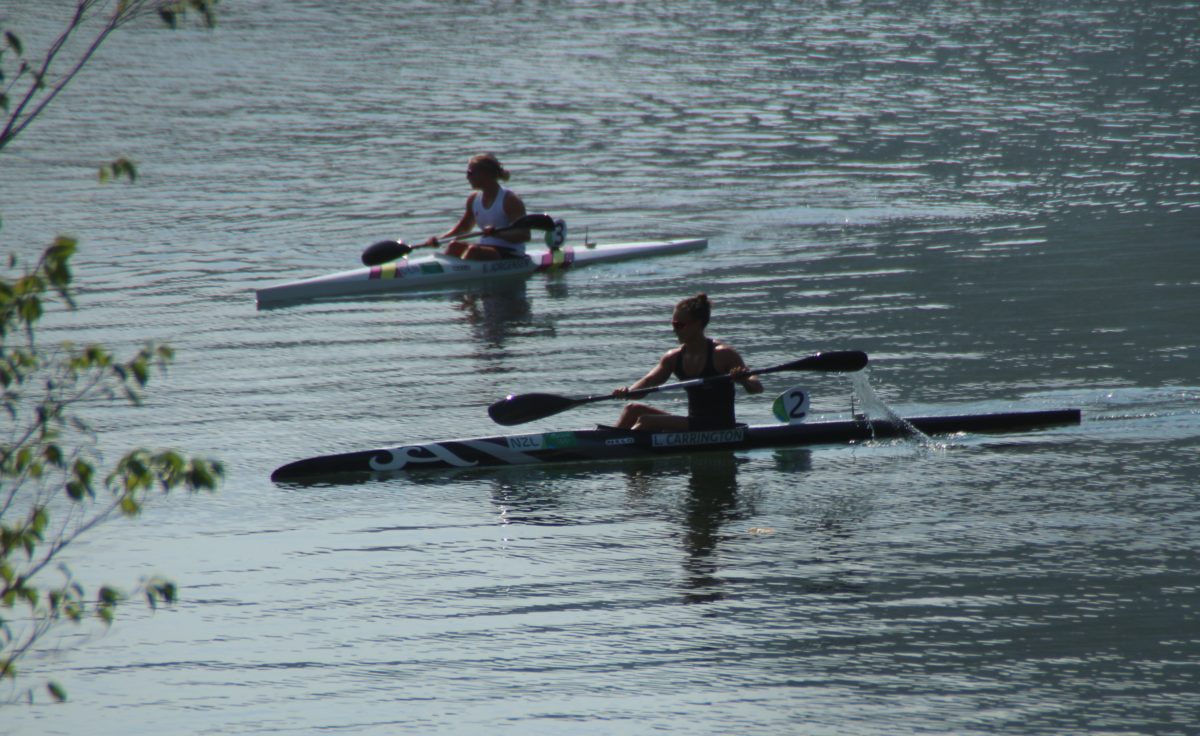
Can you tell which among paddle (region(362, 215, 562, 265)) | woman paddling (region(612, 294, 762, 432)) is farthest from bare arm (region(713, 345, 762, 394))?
paddle (region(362, 215, 562, 265))

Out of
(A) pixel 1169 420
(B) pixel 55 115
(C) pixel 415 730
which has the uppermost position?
(B) pixel 55 115

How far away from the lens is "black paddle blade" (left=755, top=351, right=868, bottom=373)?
1126 centimetres

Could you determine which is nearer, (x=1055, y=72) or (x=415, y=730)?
(x=415, y=730)

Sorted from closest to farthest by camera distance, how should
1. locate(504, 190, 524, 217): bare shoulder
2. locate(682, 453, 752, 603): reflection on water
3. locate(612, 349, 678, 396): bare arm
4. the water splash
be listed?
locate(682, 453, 752, 603): reflection on water
locate(612, 349, 678, 396): bare arm
the water splash
locate(504, 190, 524, 217): bare shoulder

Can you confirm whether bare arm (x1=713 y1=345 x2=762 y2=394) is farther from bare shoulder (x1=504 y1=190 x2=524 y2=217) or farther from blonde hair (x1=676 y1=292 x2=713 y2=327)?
bare shoulder (x1=504 y1=190 x2=524 y2=217)

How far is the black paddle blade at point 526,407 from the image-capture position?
1120 centimetres

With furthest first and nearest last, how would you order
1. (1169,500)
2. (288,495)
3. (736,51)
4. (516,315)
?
(736,51), (516,315), (288,495), (1169,500)

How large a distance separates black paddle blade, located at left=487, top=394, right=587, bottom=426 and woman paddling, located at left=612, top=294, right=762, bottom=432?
502mm

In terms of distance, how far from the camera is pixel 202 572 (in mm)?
9180

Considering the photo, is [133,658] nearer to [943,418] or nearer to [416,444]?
[416,444]

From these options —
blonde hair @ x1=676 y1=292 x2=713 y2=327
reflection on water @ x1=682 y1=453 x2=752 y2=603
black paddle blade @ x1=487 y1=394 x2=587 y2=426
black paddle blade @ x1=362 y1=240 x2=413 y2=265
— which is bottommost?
reflection on water @ x1=682 y1=453 x2=752 y2=603

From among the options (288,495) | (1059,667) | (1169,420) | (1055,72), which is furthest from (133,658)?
(1055,72)

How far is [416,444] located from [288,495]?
1.05 m

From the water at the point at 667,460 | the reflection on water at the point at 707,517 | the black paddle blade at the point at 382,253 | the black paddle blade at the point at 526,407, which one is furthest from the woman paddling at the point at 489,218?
the reflection on water at the point at 707,517
